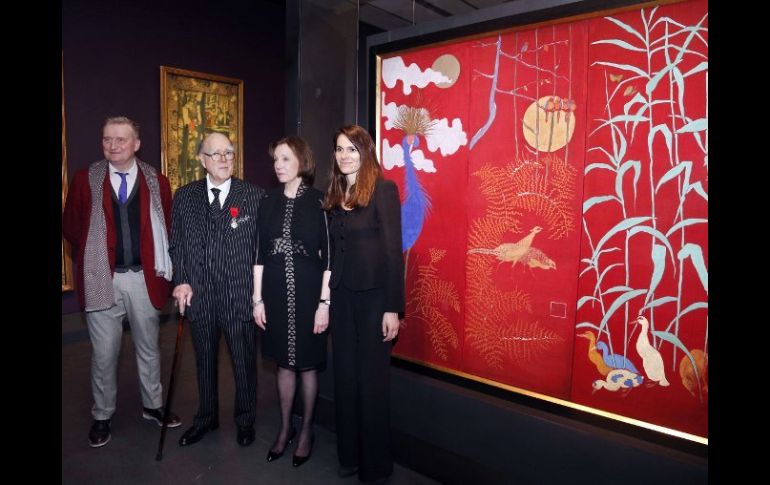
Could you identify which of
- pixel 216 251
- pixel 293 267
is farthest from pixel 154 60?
pixel 293 267

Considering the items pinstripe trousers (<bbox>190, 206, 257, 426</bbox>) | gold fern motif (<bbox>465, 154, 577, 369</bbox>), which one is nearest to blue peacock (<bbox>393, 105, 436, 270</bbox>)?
gold fern motif (<bbox>465, 154, 577, 369</bbox>)

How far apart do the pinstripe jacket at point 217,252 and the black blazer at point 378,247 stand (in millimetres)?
626

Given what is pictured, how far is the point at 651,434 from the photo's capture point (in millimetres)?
2053

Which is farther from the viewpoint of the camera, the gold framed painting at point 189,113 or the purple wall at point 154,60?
the gold framed painting at point 189,113

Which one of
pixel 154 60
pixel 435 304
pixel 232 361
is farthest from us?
pixel 154 60

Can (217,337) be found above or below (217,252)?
below

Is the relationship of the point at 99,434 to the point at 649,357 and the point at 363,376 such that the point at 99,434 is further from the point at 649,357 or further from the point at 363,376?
the point at 649,357

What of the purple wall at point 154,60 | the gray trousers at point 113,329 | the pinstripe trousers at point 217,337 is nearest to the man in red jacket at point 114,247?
the gray trousers at point 113,329

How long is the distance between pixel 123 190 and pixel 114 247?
0.31m

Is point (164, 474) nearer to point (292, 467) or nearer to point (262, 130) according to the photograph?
point (292, 467)

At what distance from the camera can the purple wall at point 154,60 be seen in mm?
4625

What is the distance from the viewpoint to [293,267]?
8.53ft

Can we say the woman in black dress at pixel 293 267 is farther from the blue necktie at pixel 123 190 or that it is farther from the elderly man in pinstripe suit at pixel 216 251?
the blue necktie at pixel 123 190

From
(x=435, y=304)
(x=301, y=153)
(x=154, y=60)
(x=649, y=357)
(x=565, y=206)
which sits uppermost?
(x=154, y=60)
